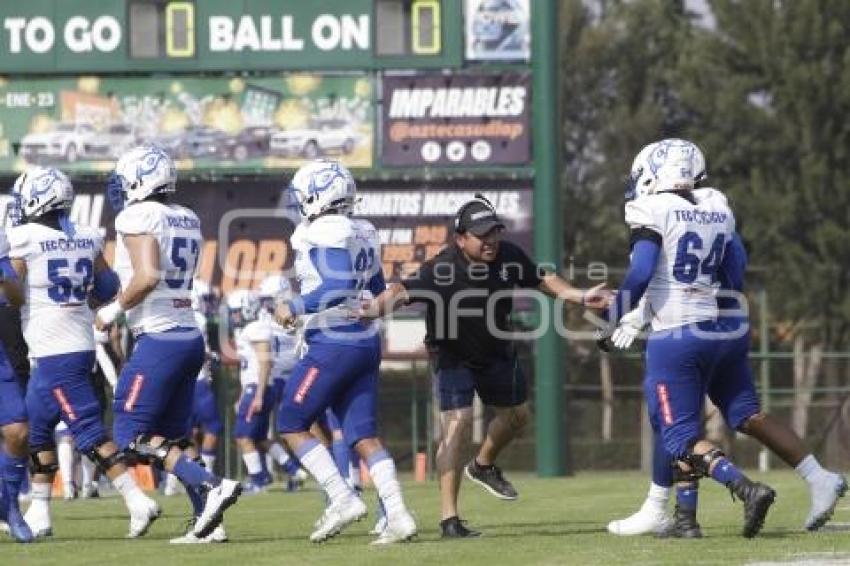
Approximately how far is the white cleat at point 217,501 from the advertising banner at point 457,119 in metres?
11.9

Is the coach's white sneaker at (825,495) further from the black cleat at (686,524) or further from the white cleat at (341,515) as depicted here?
the white cleat at (341,515)

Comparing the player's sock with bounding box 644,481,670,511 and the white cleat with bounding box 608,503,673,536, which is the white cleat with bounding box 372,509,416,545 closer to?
the white cleat with bounding box 608,503,673,536

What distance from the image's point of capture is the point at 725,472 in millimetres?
12148

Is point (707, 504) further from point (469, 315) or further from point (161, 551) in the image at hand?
point (161, 551)

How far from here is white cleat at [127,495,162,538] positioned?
13359 millimetres

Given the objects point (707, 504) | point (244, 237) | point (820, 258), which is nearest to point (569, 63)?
point (820, 258)

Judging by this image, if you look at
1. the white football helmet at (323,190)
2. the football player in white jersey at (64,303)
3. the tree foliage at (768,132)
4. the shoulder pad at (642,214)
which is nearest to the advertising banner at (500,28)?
A: the football player in white jersey at (64,303)

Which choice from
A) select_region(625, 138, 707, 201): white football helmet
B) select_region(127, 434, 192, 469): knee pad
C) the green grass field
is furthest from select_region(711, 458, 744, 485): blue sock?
select_region(127, 434, 192, 469): knee pad

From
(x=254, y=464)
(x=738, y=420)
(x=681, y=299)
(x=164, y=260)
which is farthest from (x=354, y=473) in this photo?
(x=681, y=299)

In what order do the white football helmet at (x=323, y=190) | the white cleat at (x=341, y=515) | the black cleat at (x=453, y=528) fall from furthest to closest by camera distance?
the black cleat at (x=453, y=528)
the white football helmet at (x=323, y=190)
the white cleat at (x=341, y=515)

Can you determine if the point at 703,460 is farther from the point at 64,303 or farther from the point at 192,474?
the point at 64,303

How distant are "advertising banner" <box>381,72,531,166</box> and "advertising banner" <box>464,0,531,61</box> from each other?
0.76ft

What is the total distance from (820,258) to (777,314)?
1.70 meters

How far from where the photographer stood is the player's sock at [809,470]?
12680 millimetres
